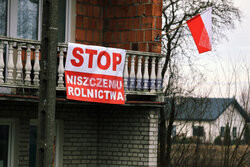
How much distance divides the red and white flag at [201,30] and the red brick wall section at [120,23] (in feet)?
3.86

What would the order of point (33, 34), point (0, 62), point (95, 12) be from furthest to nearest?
point (95, 12) < point (33, 34) < point (0, 62)

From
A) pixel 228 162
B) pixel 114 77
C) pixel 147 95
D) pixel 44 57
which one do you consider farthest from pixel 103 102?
pixel 228 162

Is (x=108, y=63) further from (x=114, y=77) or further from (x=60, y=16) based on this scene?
(x=60, y=16)

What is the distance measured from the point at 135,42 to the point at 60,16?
1.88m

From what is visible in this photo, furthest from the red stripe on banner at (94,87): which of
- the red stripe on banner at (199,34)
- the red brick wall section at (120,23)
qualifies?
the red stripe on banner at (199,34)

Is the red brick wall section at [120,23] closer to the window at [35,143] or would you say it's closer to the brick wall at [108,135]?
the brick wall at [108,135]

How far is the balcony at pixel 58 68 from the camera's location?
11.5 meters

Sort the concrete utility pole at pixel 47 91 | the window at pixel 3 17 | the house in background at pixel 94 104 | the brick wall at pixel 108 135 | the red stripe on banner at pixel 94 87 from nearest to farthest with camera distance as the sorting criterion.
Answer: the concrete utility pole at pixel 47 91 < the red stripe on banner at pixel 94 87 < the window at pixel 3 17 < the house in background at pixel 94 104 < the brick wall at pixel 108 135

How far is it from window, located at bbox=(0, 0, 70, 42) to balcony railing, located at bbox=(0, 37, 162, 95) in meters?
0.38

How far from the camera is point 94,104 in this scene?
12.5m

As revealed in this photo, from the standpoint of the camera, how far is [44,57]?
8141mm

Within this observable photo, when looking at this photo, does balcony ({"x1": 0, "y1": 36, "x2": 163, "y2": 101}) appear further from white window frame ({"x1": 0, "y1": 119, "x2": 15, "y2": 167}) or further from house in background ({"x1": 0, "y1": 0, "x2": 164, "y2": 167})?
white window frame ({"x1": 0, "y1": 119, "x2": 15, "y2": 167})

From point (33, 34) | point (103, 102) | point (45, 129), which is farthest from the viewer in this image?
point (33, 34)

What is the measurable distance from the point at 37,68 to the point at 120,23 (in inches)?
121
